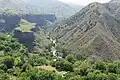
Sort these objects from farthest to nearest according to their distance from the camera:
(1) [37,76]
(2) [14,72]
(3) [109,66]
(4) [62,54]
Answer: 1. (4) [62,54]
2. (3) [109,66]
3. (2) [14,72]
4. (1) [37,76]

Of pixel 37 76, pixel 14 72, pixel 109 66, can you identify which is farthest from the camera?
pixel 109 66

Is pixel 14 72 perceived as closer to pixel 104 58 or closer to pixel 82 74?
Answer: pixel 82 74

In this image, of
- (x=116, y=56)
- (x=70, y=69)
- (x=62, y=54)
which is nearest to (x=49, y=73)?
(x=70, y=69)

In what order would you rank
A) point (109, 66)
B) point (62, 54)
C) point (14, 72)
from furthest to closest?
point (62, 54) < point (109, 66) < point (14, 72)

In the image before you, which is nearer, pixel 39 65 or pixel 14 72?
pixel 14 72

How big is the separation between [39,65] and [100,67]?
2370 cm

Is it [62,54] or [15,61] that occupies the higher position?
[62,54]

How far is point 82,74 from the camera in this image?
4742 inches

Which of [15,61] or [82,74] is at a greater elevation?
[15,61]

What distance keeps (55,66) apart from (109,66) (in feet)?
69.8

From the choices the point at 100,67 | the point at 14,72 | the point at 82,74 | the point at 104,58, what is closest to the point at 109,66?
the point at 100,67

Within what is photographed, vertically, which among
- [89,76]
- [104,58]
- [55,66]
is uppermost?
[104,58]

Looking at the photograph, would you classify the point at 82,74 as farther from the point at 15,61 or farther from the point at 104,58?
the point at 104,58

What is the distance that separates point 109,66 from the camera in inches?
5094
